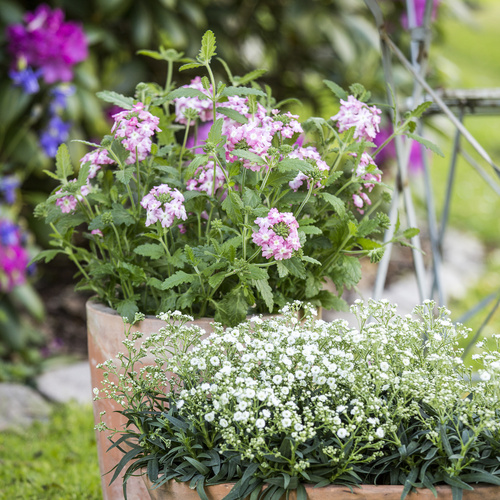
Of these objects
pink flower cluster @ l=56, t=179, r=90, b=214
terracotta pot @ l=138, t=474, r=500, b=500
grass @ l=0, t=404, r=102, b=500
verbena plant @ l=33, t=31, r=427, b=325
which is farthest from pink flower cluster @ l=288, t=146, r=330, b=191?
grass @ l=0, t=404, r=102, b=500

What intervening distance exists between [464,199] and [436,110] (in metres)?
4.44

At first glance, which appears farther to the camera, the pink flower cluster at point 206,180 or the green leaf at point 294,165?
the pink flower cluster at point 206,180

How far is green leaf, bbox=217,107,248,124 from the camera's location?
4.43ft

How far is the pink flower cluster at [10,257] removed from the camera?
9.12 ft

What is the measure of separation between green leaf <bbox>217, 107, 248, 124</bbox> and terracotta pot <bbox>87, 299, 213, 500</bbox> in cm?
43

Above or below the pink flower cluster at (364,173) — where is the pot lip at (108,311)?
below

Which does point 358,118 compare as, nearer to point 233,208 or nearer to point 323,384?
point 233,208

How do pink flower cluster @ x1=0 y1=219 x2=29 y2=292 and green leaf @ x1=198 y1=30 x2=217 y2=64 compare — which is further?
pink flower cluster @ x1=0 y1=219 x2=29 y2=292

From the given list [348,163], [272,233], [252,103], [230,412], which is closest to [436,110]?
[348,163]

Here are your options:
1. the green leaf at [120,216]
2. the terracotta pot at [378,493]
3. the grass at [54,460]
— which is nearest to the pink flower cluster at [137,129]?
the green leaf at [120,216]

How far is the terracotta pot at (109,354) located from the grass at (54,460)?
0.42 m

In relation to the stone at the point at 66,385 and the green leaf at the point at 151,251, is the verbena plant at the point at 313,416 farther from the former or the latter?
the stone at the point at 66,385

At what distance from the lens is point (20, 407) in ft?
8.66

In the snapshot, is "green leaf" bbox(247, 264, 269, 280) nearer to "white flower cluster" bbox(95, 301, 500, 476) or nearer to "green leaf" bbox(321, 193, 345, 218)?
"white flower cluster" bbox(95, 301, 500, 476)
